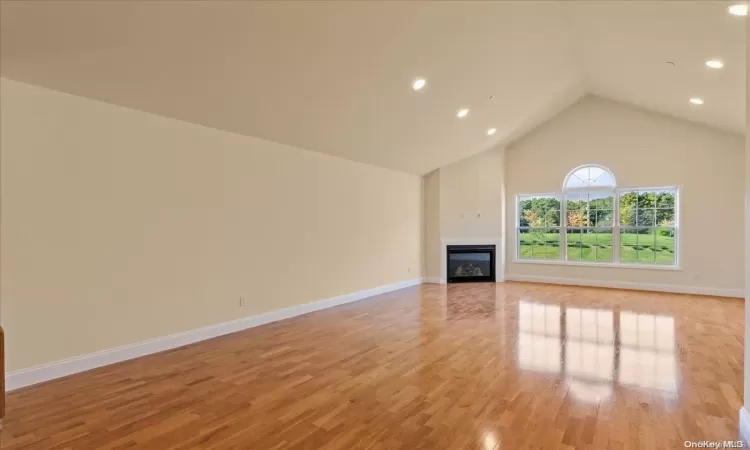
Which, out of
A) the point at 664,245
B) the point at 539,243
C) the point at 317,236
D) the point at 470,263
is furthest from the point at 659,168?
the point at 317,236

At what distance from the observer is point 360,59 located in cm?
417

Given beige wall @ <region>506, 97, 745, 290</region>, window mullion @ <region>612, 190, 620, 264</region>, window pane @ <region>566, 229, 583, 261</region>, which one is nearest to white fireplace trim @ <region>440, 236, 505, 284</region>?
beige wall @ <region>506, 97, 745, 290</region>

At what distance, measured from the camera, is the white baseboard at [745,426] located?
7.81 feet

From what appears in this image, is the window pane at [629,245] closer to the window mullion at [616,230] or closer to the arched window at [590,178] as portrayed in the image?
the window mullion at [616,230]

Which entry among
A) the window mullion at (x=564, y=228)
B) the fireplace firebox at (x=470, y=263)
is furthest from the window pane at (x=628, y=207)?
the fireplace firebox at (x=470, y=263)

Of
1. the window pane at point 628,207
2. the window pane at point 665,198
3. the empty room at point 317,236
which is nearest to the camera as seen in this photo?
the empty room at point 317,236

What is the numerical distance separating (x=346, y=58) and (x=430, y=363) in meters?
2.94

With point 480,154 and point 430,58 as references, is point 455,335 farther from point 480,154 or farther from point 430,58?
point 480,154

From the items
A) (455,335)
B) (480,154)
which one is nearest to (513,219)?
(480,154)

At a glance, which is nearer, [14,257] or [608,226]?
[14,257]

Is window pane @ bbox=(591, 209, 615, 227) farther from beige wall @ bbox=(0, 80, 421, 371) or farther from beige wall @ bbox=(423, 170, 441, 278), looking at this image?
beige wall @ bbox=(0, 80, 421, 371)

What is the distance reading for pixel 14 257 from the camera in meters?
3.21

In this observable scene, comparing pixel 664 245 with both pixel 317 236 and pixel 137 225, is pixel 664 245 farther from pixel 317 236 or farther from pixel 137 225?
pixel 137 225

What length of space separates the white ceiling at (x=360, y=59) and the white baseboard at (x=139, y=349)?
2195 millimetres
